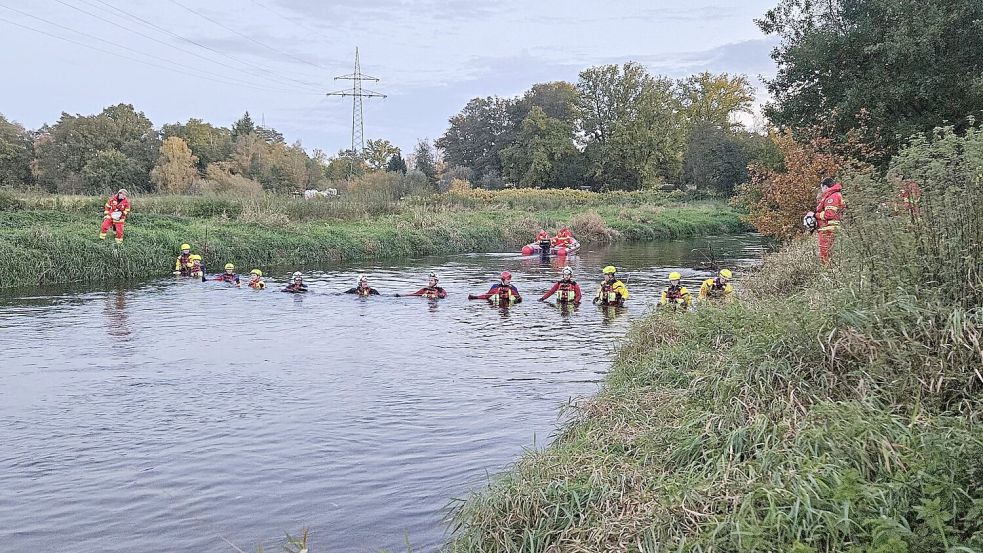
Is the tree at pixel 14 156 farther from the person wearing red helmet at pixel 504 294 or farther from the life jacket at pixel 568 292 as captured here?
the life jacket at pixel 568 292

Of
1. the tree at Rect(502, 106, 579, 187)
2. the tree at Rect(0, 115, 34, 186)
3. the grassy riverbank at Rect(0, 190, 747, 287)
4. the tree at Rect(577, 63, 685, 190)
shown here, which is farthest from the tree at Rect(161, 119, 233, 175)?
the tree at Rect(577, 63, 685, 190)

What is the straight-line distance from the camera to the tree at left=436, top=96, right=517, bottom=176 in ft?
232

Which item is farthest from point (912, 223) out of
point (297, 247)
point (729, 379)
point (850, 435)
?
point (297, 247)

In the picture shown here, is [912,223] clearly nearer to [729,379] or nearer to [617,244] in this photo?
[729,379]

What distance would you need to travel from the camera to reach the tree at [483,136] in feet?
232

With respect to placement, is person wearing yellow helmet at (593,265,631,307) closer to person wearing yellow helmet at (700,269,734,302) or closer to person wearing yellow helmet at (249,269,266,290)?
person wearing yellow helmet at (700,269,734,302)

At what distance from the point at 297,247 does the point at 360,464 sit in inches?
816

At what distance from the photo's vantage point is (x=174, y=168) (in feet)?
155

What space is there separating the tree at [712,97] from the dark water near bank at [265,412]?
60.6m

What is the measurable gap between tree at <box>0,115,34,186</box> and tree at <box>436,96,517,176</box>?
108 feet

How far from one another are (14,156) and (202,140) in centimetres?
1062

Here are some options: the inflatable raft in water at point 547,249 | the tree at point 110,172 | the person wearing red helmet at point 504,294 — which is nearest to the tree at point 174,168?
the tree at point 110,172

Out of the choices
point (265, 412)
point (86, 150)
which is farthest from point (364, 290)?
point (86, 150)

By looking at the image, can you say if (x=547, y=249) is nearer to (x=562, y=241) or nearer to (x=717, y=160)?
(x=562, y=241)
